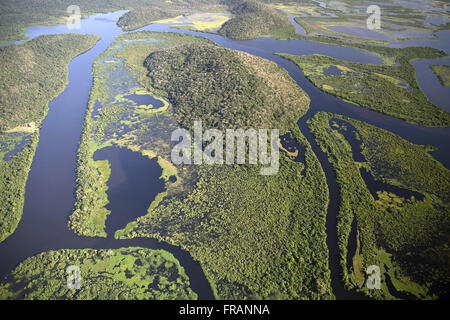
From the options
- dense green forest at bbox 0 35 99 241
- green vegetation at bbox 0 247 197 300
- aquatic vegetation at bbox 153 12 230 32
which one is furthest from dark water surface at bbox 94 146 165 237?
aquatic vegetation at bbox 153 12 230 32

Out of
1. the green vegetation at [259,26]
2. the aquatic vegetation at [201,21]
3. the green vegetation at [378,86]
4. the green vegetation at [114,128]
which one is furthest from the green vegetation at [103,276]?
the aquatic vegetation at [201,21]

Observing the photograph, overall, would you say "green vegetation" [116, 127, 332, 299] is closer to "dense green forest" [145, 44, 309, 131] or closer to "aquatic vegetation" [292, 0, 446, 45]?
"dense green forest" [145, 44, 309, 131]

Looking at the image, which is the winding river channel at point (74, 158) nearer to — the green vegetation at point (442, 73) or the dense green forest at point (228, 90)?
the green vegetation at point (442, 73)

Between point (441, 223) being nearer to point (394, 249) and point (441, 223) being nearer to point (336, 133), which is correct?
point (394, 249)
